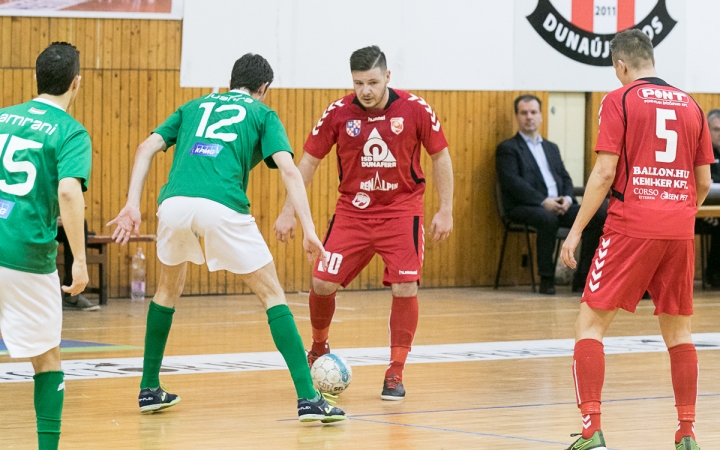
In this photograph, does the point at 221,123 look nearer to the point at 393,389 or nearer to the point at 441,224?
the point at 441,224

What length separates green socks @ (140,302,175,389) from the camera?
233 inches

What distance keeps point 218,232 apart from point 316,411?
0.96 metres

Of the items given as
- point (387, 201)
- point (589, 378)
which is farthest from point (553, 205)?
point (589, 378)

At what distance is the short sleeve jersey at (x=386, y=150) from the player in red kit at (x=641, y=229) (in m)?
1.95

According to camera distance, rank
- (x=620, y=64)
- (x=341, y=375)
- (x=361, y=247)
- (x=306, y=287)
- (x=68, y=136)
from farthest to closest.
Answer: (x=306, y=287) < (x=361, y=247) < (x=341, y=375) < (x=620, y=64) < (x=68, y=136)

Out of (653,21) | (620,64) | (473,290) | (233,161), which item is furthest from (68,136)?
(653,21)

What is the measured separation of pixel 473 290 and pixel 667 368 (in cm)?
584

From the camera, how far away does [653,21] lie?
14.3 meters

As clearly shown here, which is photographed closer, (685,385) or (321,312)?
(685,385)

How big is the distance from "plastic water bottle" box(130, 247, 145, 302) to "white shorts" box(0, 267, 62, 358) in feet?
25.3

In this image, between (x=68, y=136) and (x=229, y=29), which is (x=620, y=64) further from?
(x=229, y=29)

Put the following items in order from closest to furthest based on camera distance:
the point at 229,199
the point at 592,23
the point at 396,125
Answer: the point at 229,199, the point at 396,125, the point at 592,23

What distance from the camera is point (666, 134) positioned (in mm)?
4844

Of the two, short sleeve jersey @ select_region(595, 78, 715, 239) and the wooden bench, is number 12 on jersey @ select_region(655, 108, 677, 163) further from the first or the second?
the wooden bench
